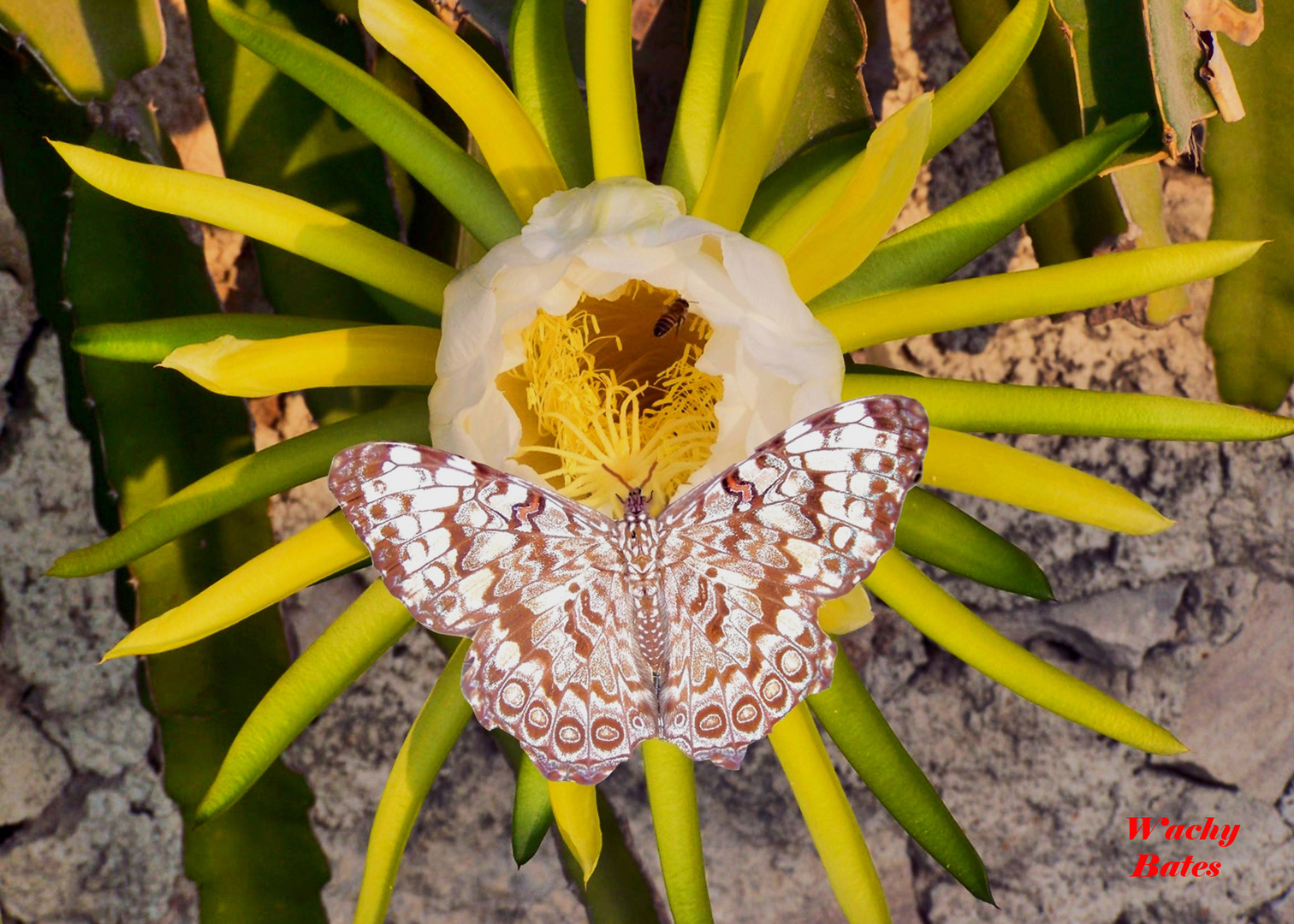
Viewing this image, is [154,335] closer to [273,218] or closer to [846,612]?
[273,218]

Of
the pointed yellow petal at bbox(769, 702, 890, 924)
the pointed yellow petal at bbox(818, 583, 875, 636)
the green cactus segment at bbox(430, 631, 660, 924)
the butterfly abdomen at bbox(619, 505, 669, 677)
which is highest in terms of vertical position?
the butterfly abdomen at bbox(619, 505, 669, 677)

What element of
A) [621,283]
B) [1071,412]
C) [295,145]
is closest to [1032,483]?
[1071,412]

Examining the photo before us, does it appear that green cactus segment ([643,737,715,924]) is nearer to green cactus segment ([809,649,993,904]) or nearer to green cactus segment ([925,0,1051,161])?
green cactus segment ([809,649,993,904])

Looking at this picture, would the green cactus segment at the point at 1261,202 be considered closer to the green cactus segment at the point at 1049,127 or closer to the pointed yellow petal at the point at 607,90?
the green cactus segment at the point at 1049,127

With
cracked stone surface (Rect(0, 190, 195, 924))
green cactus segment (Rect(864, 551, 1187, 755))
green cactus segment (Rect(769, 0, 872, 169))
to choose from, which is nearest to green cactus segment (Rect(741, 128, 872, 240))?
green cactus segment (Rect(769, 0, 872, 169))

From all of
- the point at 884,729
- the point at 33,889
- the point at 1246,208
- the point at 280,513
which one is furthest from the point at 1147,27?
the point at 33,889

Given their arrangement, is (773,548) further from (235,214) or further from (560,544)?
(235,214)
